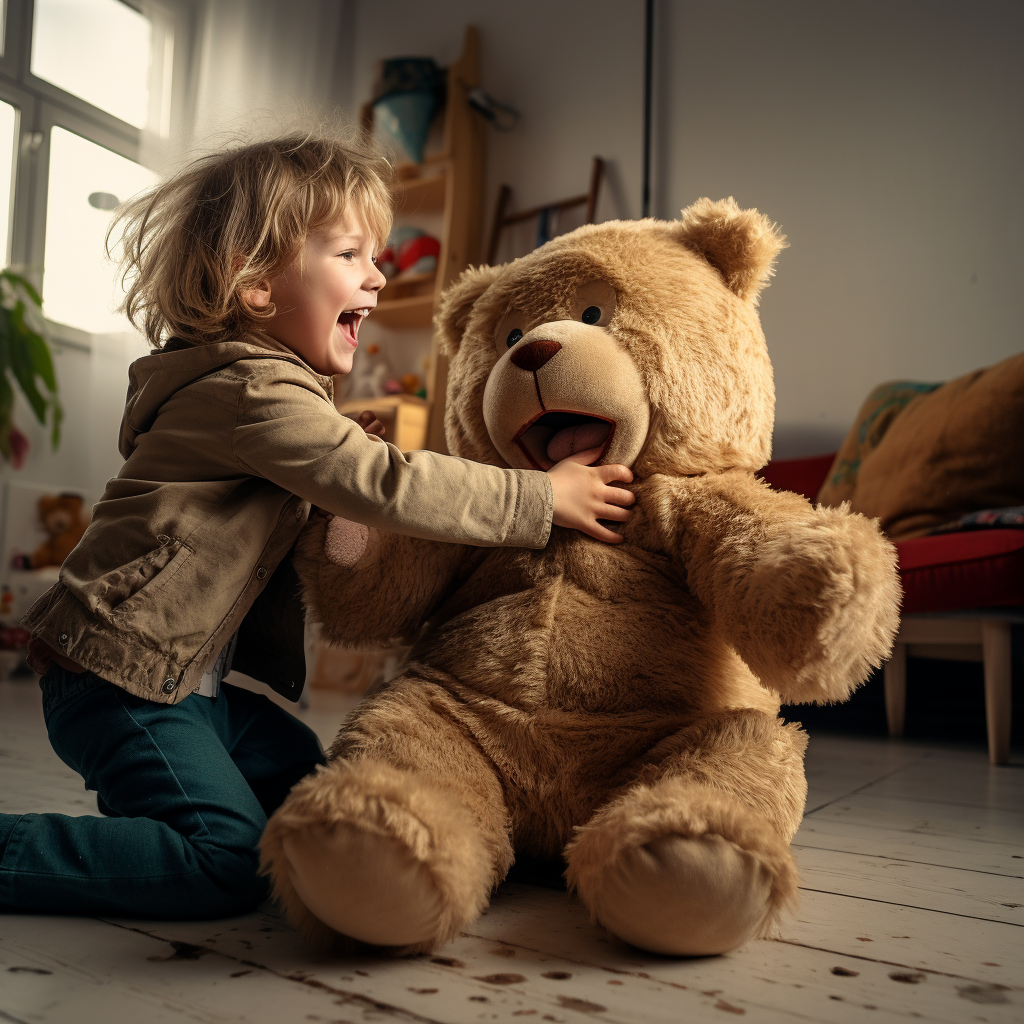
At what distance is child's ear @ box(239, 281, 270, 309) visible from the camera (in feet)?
2.66

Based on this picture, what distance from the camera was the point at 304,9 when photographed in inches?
115

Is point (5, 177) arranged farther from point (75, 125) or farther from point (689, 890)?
point (689, 890)

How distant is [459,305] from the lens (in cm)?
96

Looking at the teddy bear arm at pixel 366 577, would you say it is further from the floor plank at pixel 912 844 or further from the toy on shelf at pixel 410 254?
the toy on shelf at pixel 410 254

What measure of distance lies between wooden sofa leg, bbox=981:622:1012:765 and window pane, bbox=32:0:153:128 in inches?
110

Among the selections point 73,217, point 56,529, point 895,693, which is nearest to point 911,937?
point 895,693

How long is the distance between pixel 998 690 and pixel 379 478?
44.3 inches

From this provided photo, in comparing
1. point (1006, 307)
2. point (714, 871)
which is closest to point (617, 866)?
point (714, 871)

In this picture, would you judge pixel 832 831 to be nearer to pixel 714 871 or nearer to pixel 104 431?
pixel 714 871

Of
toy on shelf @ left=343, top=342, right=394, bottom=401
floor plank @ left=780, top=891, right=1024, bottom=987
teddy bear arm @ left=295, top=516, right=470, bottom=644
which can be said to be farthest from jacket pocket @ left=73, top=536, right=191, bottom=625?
toy on shelf @ left=343, top=342, right=394, bottom=401

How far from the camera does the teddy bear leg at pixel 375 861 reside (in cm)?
51

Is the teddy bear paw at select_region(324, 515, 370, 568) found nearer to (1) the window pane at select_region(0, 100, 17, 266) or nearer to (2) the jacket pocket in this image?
(2) the jacket pocket

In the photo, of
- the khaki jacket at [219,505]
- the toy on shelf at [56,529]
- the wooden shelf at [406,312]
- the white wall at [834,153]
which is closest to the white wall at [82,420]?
the toy on shelf at [56,529]

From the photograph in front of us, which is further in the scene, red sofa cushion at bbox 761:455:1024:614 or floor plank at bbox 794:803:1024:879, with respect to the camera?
red sofa cushion at bbox 761:455:1024:614
